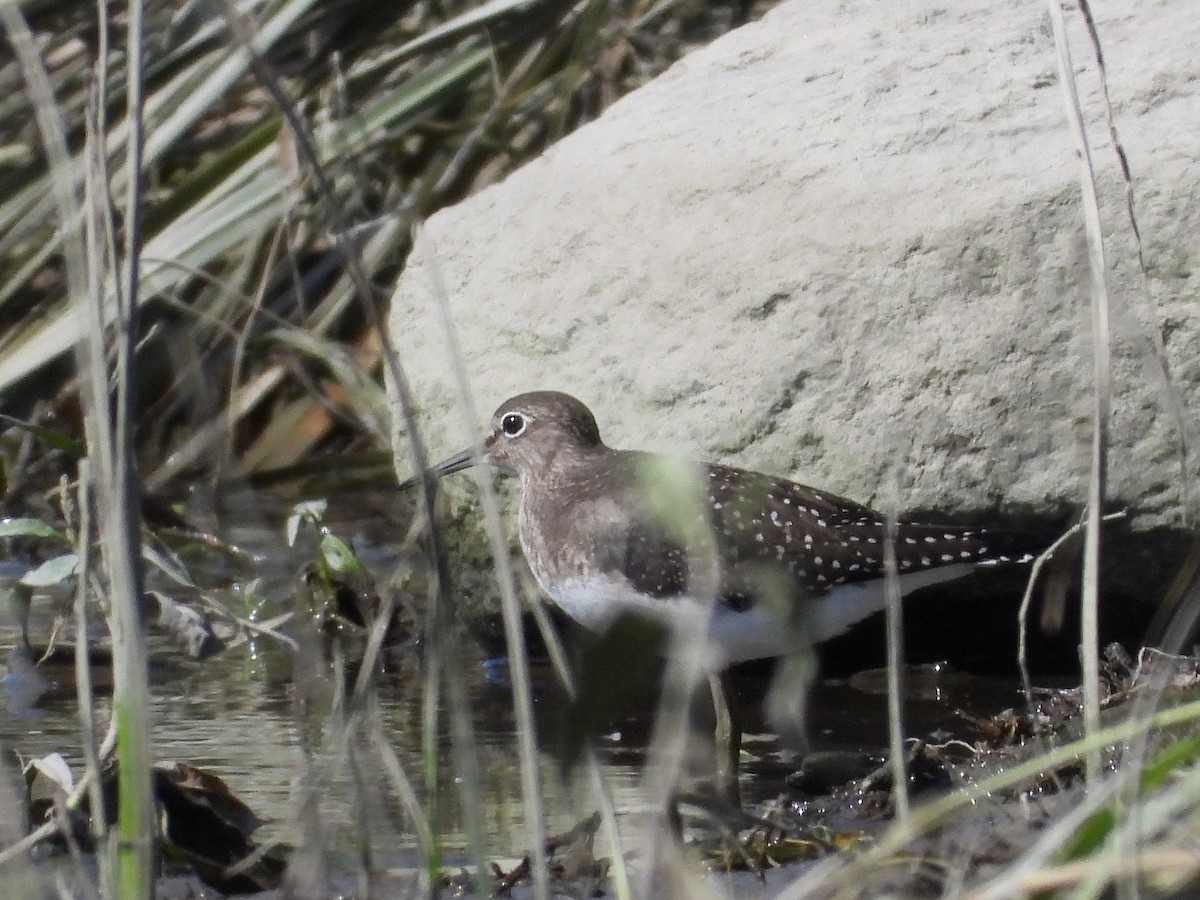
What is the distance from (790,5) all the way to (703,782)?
10.4ft

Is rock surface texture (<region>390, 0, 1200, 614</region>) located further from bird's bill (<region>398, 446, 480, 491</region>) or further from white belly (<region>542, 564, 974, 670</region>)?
white belly (<region>542, 564, 974, 670</region>)

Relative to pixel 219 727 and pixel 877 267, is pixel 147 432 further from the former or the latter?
pixel 877 267

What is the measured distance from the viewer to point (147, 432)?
22.0ft

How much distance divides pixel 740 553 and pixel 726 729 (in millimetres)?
405

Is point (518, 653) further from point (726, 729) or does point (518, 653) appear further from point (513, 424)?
point (513, 424)

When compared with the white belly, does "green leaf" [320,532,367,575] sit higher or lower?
higher

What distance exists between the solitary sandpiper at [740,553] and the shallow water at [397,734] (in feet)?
0.84

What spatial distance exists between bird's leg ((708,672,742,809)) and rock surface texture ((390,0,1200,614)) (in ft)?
1.74

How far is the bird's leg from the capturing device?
414cm

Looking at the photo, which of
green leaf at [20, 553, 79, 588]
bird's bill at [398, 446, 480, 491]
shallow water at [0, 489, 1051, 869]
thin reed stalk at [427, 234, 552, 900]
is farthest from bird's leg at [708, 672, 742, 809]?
thin reed stalk at [427, 234, 552, 900]

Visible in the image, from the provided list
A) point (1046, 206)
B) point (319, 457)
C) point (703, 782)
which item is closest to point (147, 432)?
point (319, 457)

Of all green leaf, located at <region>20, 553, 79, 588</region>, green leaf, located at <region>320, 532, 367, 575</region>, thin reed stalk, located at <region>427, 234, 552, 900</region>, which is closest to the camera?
thin reed stalk, located at <region>427, 234, 552, 900</region>

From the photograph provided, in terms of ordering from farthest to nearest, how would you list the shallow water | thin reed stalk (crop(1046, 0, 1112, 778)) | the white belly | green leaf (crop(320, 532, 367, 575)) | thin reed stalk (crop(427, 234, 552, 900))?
green leaf (crop(320, 532, 367, 575))
the white belly
the shallow water
thin reed stalk (crop(1046, 0, 1112, 778))
thin reed stalk (crop(427, 234, 552, 900))

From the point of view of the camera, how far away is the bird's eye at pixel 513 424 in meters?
4.94
